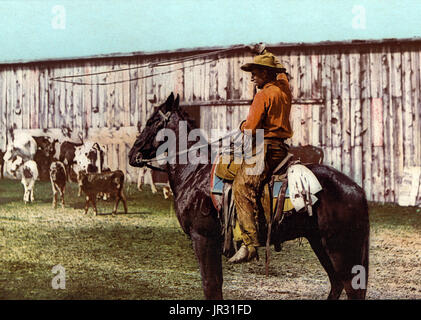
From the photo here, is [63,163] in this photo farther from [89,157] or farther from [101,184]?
[101,184]

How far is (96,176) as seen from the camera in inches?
494

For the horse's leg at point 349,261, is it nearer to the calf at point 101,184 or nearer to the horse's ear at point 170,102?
the horse's ear at point 170,102

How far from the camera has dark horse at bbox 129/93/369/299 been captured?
247 inches

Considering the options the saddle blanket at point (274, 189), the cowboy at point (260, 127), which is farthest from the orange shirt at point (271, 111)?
the saddle blanket at point (274, 189)

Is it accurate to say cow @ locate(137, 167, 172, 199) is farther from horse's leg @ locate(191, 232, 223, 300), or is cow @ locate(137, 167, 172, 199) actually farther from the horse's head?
horse's leg @ locate(191, 232, 223, 300)

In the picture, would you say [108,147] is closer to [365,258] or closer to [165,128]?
[165,128]

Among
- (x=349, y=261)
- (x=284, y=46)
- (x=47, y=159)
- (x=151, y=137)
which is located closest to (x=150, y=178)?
(x=47, y=159)

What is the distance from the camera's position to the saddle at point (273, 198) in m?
6.27

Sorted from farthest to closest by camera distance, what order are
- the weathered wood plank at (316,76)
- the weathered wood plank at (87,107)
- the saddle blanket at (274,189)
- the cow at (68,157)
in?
1. the weathered wood plank at (87,107)
2. the cow at (68,157)
3. the weathered wood plank at (316,76)
4. the saddle blanket at (274,189)

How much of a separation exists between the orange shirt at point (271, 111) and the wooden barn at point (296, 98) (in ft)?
24.7

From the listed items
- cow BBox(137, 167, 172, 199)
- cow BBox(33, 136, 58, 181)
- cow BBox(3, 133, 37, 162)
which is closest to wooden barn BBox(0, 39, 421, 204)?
cow BBox(137, 167, 172, 199)

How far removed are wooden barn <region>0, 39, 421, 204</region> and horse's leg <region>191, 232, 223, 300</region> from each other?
8.08 meters

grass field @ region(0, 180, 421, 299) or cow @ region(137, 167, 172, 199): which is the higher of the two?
cow @ region(137, 167, 172, 199)

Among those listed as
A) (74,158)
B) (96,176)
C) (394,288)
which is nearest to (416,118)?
(394,288)
